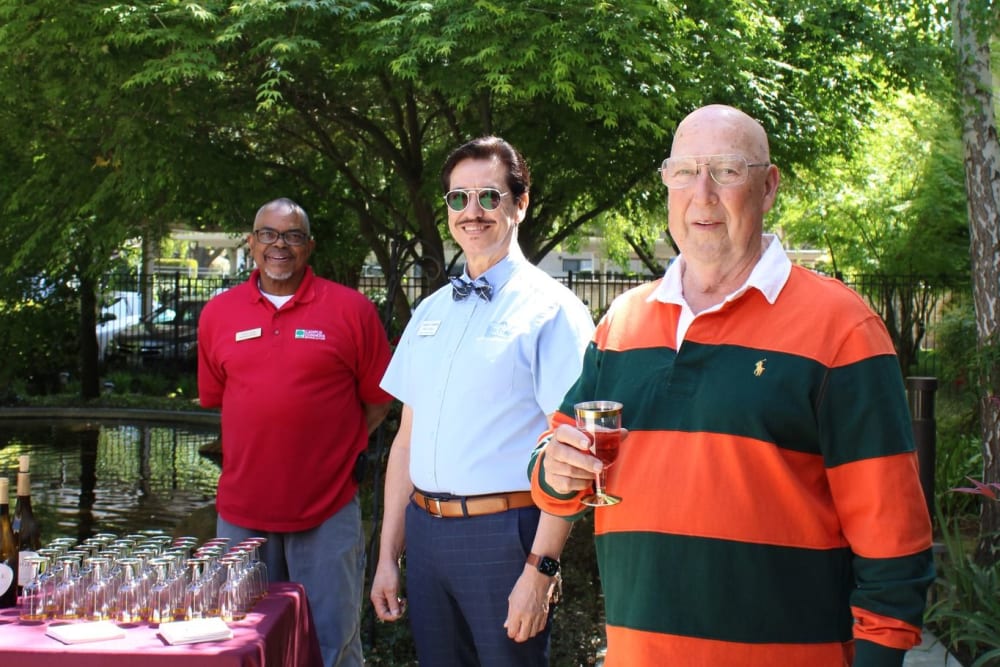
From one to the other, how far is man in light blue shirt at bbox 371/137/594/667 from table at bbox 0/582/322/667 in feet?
1.51

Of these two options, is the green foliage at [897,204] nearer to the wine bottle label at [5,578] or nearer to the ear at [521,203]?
the ear at [521,203]

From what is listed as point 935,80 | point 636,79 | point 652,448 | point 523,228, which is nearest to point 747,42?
point 636,79

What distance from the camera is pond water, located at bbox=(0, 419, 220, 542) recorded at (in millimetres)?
10336

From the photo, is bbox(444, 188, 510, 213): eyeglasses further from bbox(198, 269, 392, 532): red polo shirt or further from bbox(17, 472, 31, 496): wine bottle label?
bbox(17, 472, 31, 496): wine bottle label

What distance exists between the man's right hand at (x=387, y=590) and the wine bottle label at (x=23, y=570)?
112cm

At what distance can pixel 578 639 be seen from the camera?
18.4ft

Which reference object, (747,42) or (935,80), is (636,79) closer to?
(747,42)

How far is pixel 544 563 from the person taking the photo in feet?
9.63

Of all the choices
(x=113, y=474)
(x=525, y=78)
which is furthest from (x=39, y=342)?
(x=525, y=78)

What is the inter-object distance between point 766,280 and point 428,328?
1566 mm

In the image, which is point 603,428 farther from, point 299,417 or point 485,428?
point 299,417

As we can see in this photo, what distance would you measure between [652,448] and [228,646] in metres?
1.51

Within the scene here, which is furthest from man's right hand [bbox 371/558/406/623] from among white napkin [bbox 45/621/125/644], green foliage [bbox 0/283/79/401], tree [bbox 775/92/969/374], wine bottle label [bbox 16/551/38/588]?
green foliage [bbox 0/283/79/401]

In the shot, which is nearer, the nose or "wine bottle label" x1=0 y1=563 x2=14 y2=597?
the nose
